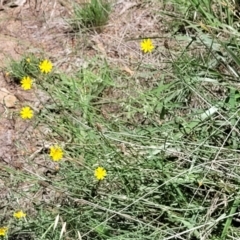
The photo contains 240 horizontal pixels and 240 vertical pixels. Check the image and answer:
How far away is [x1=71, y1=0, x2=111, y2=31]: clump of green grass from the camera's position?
128 inches

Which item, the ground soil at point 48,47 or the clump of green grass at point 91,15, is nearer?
the ground soil at point 48,47

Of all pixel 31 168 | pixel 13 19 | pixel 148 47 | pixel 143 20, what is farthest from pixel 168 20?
pixel 31 168

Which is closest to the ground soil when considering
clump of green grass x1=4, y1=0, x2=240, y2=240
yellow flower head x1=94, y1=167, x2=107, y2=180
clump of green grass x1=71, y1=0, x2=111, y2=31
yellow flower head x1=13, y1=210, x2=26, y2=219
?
clump of green grass x1=71, y1=0, x2=111, y2=31

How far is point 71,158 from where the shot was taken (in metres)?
2.46

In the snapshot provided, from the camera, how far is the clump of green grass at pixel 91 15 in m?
3.25

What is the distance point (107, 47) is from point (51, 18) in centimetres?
37

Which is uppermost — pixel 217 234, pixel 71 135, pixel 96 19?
pixel 96 19

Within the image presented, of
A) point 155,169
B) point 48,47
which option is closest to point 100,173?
point 155,169

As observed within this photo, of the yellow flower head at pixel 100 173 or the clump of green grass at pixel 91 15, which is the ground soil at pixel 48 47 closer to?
the clump of green grass at pixel 91 15

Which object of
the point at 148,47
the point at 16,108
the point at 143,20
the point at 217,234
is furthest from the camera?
the point at 143,20

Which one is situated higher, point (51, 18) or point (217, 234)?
point (51, 18)

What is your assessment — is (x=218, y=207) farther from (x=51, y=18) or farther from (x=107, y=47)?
(x=51, y=18)

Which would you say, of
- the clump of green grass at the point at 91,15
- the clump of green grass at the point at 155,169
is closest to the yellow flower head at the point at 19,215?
the clump of green grass at the point at 155,169

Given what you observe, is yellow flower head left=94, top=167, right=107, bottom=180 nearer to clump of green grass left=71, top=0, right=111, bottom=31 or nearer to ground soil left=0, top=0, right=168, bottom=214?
ground soil left=0, top=0, right=168, bottom=214
